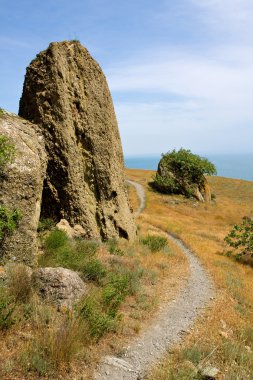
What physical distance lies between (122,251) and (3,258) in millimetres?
7707

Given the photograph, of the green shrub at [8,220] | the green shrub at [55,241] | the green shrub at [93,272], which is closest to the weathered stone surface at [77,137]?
the green shrub at [55,241]

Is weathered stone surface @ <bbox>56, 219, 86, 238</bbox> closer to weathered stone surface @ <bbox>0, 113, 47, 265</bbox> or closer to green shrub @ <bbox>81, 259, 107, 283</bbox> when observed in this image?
weathered stone surface @ <bbox>0, 113, 47, 265</bbox>

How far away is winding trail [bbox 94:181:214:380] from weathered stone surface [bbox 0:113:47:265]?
197 inches

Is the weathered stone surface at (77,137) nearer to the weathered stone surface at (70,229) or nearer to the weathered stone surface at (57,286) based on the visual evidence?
the weathered stone surface at (70,229)

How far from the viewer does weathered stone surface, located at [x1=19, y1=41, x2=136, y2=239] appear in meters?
19.0

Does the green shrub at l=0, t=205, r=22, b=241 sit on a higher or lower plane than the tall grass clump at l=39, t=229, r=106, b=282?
higher

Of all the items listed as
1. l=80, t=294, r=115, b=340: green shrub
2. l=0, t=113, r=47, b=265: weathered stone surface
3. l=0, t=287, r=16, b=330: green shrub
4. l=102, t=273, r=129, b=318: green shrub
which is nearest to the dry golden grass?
l=80, t=294, r=115, b=340: green shrub

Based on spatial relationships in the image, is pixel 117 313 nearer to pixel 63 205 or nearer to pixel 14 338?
pixel 14 338

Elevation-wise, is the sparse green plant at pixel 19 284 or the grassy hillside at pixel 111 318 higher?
the sparse green plant at pixel 19 284

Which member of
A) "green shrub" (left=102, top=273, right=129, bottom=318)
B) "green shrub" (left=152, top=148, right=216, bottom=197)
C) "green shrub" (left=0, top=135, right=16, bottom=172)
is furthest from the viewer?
"green shrub" (left=152, top=148, right=216, bottom=197)

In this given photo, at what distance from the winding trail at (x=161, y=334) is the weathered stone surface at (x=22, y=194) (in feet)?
16.4

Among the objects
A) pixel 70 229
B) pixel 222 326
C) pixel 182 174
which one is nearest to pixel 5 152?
pixel 70 229

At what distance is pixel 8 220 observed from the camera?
12.3 meters

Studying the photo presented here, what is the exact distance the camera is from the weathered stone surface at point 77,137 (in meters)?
19.0
